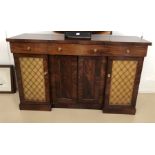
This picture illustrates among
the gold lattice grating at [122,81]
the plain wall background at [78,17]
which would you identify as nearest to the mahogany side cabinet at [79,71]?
the gold lattice grating at [122,81]

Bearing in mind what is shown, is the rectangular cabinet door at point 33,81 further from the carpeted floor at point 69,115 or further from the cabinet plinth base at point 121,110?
the cabinet plinth base at point 121,110

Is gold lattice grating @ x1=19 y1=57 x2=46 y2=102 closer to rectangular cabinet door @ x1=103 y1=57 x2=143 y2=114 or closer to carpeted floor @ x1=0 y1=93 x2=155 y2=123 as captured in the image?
carpeted floor @ x1=0 y1=93 x2=155 y2=123

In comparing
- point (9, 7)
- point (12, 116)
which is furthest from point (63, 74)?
point (9, 7)

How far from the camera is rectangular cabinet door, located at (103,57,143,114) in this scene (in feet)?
6.53

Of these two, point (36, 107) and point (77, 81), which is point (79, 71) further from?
point (36, 107)

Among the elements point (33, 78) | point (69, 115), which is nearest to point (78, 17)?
point (33, 78)

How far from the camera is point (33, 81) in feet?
7.06

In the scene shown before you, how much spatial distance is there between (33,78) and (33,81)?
4cm

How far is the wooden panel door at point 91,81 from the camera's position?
2045 millimetres

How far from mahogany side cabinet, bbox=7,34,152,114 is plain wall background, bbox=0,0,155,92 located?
24 cm

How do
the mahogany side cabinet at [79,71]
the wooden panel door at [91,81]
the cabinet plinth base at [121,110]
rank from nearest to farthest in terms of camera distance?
the mahogany side cabinet at [79,71] → the wooden panel door at [91,81] → the cabinet plinth base at [121,110]
